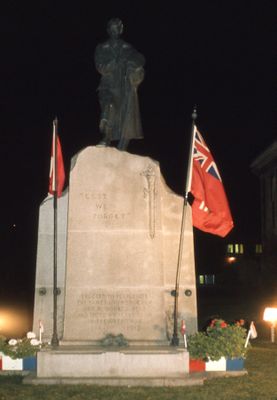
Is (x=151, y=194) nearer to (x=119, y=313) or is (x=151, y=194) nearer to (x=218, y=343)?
(x=119, y=313)

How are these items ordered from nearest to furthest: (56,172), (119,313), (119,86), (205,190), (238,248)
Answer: (119,313) < (56,172) < (205,190) < (119,86) < (238,248)

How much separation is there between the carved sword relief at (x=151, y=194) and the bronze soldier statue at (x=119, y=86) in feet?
2.93

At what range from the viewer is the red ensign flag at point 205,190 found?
12.7 metres

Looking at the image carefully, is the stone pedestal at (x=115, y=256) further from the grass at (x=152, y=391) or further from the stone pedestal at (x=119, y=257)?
the grass at (x=152, y=391)

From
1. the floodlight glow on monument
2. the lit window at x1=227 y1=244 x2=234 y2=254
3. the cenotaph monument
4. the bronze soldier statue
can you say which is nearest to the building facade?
the lit window at x1=227 y1=244 x2=234 y2=254

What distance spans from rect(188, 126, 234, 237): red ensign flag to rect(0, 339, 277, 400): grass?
271 cm

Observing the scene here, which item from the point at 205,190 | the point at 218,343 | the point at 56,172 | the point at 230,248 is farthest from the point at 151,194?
the point at 230,248

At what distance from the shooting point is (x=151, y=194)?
1277cm

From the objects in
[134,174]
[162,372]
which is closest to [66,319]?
[162,372]

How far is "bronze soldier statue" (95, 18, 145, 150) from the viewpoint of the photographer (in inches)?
525

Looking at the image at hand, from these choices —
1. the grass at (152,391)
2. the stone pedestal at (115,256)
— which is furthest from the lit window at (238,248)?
the grass at (152,391)

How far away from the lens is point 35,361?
12.2 m

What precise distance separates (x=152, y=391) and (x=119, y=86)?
226 inches

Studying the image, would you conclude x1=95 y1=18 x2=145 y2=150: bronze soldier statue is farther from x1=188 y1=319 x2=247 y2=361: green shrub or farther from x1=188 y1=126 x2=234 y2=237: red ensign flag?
x1=188 y1=319 x2=247 y2=361: green shrub
